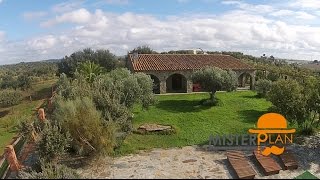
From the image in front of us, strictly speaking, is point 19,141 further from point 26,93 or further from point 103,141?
point 26,93

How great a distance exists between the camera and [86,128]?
12117mm

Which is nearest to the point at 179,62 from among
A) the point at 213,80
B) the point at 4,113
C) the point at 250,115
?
the point at 213,80

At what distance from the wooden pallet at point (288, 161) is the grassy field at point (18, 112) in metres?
10.5

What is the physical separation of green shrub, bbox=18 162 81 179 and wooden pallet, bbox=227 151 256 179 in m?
5.48

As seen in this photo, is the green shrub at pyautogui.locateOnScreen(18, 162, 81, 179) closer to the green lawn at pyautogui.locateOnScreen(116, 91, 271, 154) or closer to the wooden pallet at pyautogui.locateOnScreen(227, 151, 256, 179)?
the green lawn at pyautogui.locateOnScreen(116, 91, 271, 154)

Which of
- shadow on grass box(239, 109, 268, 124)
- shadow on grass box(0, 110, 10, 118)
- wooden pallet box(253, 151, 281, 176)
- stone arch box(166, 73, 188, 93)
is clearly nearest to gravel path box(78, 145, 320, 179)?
wooden pallet box(253, 151, 281, 176)

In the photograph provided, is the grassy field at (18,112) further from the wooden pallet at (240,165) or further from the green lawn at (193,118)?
the wooden pallet at (240,165)

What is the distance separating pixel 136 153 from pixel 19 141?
5.09 meters

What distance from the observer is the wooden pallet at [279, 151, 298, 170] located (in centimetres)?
1176

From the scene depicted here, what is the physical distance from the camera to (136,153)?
13109mm

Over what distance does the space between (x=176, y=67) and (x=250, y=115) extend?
10458 millimetres

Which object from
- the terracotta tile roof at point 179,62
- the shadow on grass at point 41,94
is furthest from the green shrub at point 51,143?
the shadow on grass at point 41,94

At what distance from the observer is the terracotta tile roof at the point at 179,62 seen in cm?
2827

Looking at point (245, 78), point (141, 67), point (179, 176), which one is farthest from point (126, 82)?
point (245, 78)
